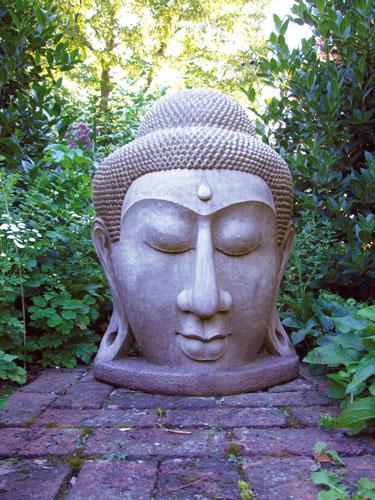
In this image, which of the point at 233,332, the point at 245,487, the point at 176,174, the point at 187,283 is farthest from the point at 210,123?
the point at 245,487

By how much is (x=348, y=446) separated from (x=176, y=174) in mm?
1509

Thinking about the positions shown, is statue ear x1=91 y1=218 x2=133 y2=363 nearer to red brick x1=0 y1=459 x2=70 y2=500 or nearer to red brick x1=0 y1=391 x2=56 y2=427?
red brick x1=0 y1=391 x2=56 y2=427

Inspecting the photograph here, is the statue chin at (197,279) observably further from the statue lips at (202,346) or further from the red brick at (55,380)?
the red brick at (55,380)

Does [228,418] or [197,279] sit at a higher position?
[197,279]

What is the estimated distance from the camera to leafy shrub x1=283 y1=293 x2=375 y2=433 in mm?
1982

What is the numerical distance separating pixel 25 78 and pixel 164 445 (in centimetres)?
321

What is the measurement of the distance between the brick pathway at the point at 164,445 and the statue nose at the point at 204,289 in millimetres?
454

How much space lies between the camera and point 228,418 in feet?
7.36

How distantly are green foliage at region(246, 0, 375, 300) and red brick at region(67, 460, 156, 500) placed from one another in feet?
7.19

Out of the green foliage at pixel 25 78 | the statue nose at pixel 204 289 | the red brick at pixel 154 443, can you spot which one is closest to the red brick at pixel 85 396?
the red brick at pixel 154 443

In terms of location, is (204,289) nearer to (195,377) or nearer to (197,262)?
(197,262)

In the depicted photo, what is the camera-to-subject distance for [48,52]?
12.8 ft

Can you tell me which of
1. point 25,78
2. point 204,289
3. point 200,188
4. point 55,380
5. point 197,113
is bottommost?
point 55,380

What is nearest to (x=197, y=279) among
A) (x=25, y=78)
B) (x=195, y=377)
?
(x=195, y=377)
